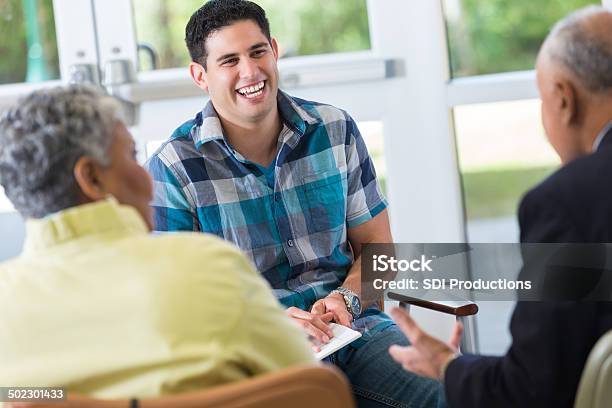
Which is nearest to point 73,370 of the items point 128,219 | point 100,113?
point 128,219

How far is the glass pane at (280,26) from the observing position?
135 inches

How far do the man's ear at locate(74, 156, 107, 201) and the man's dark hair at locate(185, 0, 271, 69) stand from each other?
1174mm

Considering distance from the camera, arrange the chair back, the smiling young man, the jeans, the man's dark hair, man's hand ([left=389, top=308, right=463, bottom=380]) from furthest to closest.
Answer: the man's dark hair < the smiling young man < the jeans < man's hand ([left=389, top=308, right=463, bottom=380]) < the chair back

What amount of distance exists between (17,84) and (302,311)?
72.8 inches

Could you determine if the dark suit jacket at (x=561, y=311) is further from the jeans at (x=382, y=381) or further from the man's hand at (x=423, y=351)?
the jeans at (x=382, y=381)

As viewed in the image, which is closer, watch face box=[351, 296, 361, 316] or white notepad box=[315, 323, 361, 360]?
white notepad box=[315, 323, 361, 360]

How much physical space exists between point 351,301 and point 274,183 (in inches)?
15.2

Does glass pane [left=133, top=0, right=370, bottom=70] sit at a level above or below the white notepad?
above

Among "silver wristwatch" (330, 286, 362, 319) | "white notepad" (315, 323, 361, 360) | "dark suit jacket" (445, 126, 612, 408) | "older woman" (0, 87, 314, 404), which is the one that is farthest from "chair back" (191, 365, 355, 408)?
"silver wristwatch" (330, 286, 362, 319)

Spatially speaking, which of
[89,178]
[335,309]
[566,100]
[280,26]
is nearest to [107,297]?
[89,178]

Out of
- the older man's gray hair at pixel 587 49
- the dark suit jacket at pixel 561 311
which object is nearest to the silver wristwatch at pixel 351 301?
the dark suit jacket at pixel 561 311

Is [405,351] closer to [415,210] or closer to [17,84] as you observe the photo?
[415,210]

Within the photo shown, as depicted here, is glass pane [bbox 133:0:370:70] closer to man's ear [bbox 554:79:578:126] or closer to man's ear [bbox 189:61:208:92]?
man's ear [bbox 189:61:208:92]

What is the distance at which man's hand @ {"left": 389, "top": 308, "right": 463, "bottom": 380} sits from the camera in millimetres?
1658
